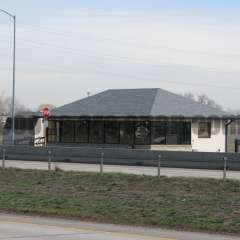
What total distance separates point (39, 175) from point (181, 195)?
302 inches

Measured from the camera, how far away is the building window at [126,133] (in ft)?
161

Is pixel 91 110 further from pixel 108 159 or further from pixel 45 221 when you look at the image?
pixel 45 221

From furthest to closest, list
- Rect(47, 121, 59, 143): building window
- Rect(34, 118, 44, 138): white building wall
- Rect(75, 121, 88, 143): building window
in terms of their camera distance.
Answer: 1. Rect(34, 118, 44, 138): white building wall
2. Rect(47, 121, 59, 143): building window
3. Rect(75, 121, 88, 143): building window

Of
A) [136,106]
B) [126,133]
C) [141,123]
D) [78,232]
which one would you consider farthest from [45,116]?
[78,232]

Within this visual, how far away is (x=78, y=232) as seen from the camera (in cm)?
1282

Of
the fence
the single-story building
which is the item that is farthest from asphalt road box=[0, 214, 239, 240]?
the single-story building

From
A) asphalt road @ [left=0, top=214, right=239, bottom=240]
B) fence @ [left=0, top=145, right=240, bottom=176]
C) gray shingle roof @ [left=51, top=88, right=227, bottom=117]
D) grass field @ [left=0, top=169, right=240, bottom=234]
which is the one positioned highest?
gray shingle roof @ [left=51, top=88, right=227, bottom=117]

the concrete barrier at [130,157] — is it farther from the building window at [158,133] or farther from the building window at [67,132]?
the building window at [67,132]

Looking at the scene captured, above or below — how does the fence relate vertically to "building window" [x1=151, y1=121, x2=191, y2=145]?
below

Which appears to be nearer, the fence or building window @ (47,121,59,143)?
the fence

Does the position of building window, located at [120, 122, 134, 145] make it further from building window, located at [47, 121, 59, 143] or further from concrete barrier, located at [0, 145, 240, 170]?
concrete barrier, located at [0, 145, 240, 170]

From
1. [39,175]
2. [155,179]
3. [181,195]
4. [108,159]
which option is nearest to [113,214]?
[181,195]

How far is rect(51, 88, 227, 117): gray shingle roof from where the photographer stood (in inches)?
1956

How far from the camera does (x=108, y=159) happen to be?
3450 cm
